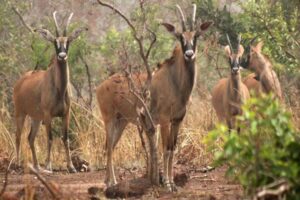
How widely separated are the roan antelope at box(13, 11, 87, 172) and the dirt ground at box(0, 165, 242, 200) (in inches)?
40.3

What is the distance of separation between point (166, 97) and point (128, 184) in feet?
5.18

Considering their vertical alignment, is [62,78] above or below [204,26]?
below

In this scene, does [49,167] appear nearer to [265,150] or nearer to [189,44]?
[189,44]

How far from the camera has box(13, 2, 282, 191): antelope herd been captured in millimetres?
10016

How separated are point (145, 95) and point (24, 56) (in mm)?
9569

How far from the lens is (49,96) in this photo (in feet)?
43.8

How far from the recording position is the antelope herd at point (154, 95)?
1002cm

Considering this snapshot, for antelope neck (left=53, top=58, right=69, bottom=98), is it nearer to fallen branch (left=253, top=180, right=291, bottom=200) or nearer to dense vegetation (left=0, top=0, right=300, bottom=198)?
dense vegetation (left=0, top=0, right=300, bottom=198)

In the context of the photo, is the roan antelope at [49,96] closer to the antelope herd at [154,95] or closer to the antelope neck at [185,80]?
the antelope herd at [154,95]

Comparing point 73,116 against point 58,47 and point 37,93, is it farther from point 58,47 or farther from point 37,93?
point 58,47

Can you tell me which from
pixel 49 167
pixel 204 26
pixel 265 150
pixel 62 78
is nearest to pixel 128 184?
pixel 204 26

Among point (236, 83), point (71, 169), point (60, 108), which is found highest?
point (236, 83)

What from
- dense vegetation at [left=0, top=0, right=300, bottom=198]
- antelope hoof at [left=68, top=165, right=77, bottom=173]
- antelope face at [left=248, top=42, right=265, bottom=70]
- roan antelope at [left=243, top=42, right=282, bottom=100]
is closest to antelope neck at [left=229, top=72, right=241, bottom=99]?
dense vegetation at [left=0, top=0, right=300, bottom=198]

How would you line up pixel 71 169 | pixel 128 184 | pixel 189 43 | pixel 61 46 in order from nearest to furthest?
pixel 128 184
pixel 189 43
pixel 71 169
pixel 61 46
